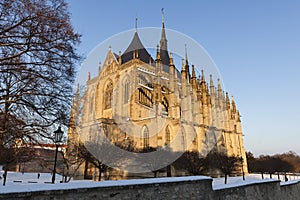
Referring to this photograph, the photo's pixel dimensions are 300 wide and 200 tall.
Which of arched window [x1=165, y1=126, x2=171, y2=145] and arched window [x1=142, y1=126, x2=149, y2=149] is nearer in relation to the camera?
arched window [x1=142, y1=126, x2=149, y2=149]

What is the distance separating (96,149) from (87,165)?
424 centimetres

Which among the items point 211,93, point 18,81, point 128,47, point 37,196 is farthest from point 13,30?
point 211,93

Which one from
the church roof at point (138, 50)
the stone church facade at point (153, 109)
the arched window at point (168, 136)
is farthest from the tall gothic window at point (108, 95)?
the arched window at point (168, 136)

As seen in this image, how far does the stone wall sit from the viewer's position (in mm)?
4805

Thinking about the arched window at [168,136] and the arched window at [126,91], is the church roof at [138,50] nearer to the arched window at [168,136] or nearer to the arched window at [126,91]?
the arched window at [126,91]

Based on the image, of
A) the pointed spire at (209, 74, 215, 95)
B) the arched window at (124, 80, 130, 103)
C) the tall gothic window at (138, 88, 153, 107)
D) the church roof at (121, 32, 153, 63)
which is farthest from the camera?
the pointed spire at (209, 74, 215, 95)

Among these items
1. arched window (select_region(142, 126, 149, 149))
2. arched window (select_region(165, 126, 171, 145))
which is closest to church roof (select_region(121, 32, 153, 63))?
arched window (select_region(142, 126, 149, 149))

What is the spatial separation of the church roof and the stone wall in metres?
25.0

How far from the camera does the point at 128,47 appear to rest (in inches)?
1356

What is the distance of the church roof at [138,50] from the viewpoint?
32812 mm

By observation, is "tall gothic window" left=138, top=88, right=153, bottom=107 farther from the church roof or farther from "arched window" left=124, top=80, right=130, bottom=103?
the church roof

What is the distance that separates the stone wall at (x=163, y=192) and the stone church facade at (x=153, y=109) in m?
12.7

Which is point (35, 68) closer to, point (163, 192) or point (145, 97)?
point (163, 192)

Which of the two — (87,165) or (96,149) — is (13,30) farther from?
(87,165)
